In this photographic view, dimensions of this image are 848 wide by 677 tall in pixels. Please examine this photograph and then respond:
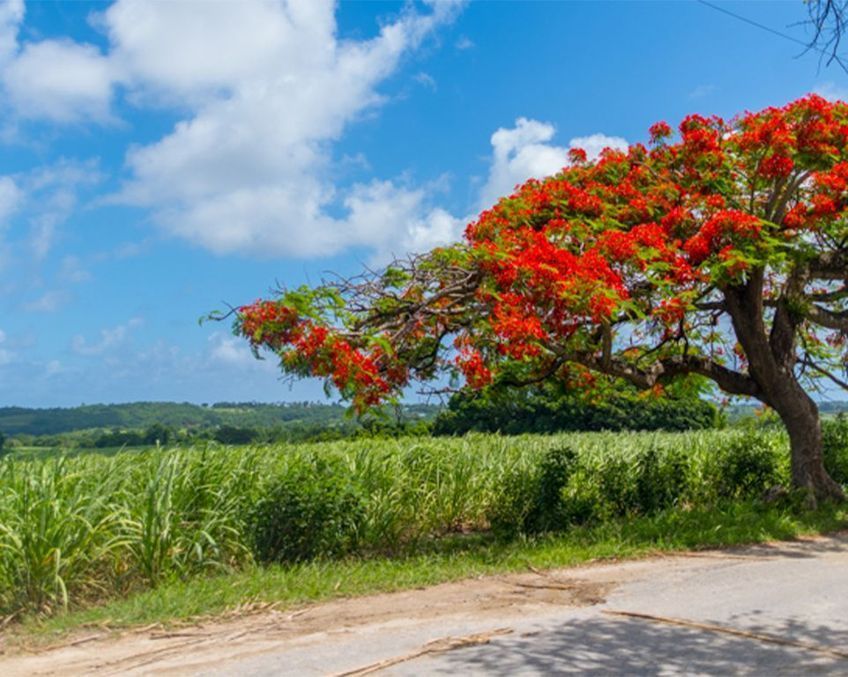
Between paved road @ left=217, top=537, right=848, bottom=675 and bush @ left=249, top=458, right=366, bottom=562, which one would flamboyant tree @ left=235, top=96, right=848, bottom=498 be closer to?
bush @ left=249, top=458, right=366, bottom=562

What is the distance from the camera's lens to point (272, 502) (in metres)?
9.30

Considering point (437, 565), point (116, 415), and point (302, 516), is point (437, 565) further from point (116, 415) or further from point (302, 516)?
point (116, 415)

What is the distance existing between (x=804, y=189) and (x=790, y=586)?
21.6 ft

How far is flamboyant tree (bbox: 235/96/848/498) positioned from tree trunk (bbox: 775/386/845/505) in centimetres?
2

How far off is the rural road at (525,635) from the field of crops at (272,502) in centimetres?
152

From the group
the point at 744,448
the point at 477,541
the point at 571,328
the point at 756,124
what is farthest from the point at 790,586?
→ the point at 744,448

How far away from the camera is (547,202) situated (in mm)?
11992

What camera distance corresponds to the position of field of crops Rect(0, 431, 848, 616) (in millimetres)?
7680

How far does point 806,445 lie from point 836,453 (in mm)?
4397

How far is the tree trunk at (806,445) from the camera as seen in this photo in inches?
516

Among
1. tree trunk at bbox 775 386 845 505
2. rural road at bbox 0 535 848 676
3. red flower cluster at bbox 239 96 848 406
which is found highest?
red flower cluster at bbox 239 96 848 406

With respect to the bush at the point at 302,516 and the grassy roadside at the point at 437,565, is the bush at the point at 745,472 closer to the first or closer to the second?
the grassy roadside at the point at 437,565

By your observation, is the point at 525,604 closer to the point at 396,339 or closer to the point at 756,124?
the point at 396,339

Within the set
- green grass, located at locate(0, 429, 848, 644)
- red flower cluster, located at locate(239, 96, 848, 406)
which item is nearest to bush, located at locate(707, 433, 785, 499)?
green grass, located at locate(0, 429, 848, 644)
